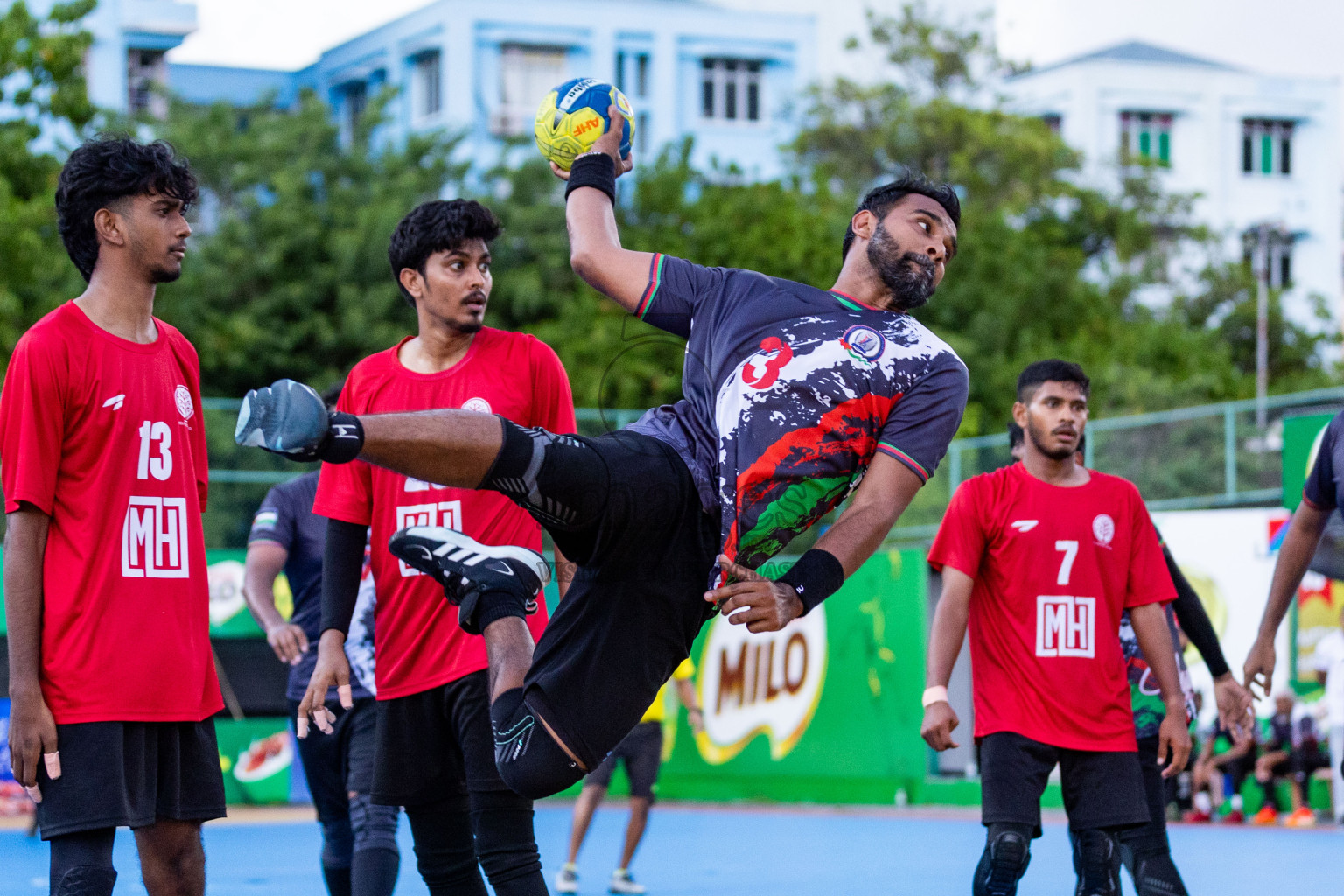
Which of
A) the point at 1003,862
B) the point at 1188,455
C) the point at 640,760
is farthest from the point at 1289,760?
the point at 1003,862

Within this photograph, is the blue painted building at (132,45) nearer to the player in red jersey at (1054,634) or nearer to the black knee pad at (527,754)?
the player in red jersey at (1054,634)

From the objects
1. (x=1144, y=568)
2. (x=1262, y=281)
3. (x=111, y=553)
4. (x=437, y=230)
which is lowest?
(x=1144, y=568)

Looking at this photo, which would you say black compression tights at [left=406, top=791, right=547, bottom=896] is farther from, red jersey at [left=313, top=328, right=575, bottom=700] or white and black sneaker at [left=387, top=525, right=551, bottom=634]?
white and black sneaker at [left=387, top=525, right=551, bottom=634]

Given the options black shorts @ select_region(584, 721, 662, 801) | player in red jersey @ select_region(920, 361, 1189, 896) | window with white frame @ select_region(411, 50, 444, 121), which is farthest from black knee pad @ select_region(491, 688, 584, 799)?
window with white frame @ select_region(411, 50, 444, 121)

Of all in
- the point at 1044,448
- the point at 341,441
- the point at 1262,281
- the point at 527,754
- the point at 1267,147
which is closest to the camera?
the point at 341,441

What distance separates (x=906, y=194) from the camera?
499cm

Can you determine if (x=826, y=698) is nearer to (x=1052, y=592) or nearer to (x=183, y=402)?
(x=1052, y=592)

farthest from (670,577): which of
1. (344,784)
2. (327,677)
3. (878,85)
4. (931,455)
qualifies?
(878,85)

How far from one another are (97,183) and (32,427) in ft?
2.35

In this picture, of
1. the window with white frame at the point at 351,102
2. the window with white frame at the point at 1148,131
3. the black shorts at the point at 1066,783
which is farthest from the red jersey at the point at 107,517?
the window with white frame at the point at 1148,131

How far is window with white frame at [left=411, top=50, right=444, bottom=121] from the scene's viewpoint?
149 ft

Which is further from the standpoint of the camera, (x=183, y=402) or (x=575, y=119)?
(x=575, y=119)

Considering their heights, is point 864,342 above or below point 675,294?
below

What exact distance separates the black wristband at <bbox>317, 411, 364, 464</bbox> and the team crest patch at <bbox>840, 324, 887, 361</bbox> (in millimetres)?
1411
